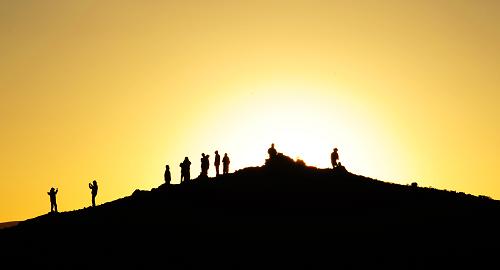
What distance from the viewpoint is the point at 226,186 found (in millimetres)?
→ 55719

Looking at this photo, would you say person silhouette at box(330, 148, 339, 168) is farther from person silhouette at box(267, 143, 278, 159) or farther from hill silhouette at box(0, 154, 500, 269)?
person silhouette at box(267, 143, 278, 159)

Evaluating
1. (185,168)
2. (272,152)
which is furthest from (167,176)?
(272,152)

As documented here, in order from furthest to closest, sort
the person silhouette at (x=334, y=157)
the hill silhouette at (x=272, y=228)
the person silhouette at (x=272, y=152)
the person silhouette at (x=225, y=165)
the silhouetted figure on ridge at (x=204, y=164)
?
the person silhouette at (x=272, y=152) → the person silhouette at (x=334, y=157) → the person silhouette at (x=225, y=165) → the silhouetted figure on ridge at (x=204, y=164) → the hill silhouette at (x=272, y=228)

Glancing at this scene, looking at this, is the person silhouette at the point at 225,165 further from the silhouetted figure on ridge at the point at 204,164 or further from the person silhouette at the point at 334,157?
the person silhouette at the point at 334,157

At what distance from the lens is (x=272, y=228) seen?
47.6 metres

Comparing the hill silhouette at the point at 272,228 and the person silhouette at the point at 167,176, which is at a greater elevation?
the person silhouette at the point at 167,176

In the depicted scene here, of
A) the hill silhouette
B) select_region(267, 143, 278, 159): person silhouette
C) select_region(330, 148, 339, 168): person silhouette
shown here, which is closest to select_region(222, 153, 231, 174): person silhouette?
the hill silhouette

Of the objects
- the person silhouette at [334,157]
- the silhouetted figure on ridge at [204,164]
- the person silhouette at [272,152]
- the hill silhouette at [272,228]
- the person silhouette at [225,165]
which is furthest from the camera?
the person silhouette at [272,152]

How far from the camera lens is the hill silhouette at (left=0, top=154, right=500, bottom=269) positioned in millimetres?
44031

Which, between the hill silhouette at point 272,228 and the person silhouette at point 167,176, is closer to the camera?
the hill silhouette at point 272,228

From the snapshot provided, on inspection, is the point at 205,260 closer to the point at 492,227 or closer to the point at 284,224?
the point at 284,224

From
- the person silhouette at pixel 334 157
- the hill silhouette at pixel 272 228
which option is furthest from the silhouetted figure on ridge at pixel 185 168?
the person silhouette at pixel 334 157

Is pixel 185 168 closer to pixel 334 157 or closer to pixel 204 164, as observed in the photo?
pixel 204 164

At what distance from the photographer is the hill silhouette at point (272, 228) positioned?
144 ft
